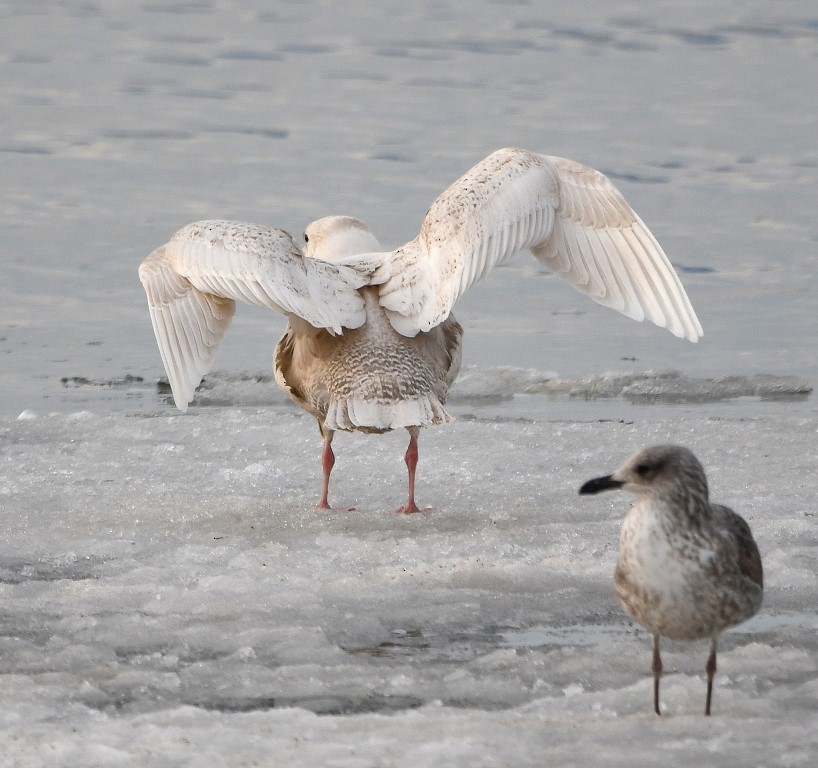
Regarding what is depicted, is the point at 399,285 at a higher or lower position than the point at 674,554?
higher

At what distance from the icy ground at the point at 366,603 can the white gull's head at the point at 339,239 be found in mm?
1071

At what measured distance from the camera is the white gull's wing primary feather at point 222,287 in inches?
274

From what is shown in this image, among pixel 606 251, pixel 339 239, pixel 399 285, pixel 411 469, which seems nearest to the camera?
pixel 399 285

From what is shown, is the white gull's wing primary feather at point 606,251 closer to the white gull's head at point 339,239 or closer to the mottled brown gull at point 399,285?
the mottled brown gull at point 399,285

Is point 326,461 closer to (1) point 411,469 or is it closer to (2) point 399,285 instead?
(1) point 411,469

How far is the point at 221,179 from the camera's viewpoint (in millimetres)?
16703

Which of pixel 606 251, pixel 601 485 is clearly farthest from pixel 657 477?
pixel 606 251

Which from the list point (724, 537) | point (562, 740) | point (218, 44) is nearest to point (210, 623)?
point (562, 740)

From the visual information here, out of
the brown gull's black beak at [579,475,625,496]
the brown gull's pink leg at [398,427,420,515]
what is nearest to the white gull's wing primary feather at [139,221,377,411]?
the brown gull's pink leg at [398,427,420,515]

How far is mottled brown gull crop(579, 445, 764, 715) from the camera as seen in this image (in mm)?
4605

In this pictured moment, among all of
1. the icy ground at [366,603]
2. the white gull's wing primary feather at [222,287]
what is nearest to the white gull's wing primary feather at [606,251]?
the icy ground at [366,603]

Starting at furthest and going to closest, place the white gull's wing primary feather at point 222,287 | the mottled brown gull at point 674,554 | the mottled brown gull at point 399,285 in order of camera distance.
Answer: the mottled brown gull at point 399,285
the white gull's wing primary feather at point 222,287
the mottled brown gull at point 674,554

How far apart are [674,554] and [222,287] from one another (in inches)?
119

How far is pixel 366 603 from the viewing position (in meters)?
5.98
